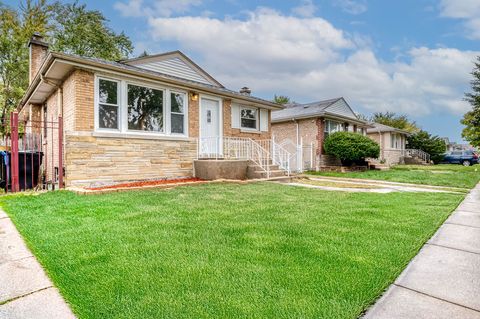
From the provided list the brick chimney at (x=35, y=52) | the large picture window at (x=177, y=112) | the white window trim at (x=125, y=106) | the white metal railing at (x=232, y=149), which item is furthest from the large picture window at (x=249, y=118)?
the brick chimney at (x=35, y=52)

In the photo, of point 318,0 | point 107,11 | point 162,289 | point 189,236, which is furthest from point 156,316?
point 107,11

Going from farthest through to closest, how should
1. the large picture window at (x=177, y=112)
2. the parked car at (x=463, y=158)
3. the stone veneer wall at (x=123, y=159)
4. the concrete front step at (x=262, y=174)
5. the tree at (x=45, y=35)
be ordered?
the parked car at (x=463, y=158)
the tree at (x=45, y=35)
the concrete front step at (x=262, y=174)
the large picture window at (x=177, y=112)
the stone veneer wall at (x=123, y=159)

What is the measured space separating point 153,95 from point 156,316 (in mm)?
8407

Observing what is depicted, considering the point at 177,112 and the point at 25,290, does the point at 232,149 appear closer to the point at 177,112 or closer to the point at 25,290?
the point at 177,112

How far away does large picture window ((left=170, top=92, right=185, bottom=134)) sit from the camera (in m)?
9.65

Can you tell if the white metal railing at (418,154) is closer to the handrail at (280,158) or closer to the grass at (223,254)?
the handrail at (280,158)

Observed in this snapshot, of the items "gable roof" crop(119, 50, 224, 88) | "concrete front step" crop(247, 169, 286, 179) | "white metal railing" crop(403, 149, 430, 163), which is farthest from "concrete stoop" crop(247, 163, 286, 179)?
"white metal railing" crop(403, 149, 430, 163)

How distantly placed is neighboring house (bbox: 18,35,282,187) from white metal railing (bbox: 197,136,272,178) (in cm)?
7

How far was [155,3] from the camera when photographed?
15000 millimetres

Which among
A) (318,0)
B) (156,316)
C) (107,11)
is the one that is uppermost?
(107,11)

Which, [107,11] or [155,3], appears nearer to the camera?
[155,3]

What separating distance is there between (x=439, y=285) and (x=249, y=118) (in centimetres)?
1101

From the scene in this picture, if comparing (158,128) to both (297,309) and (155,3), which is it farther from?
(155,3)

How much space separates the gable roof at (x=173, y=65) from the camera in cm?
1137
